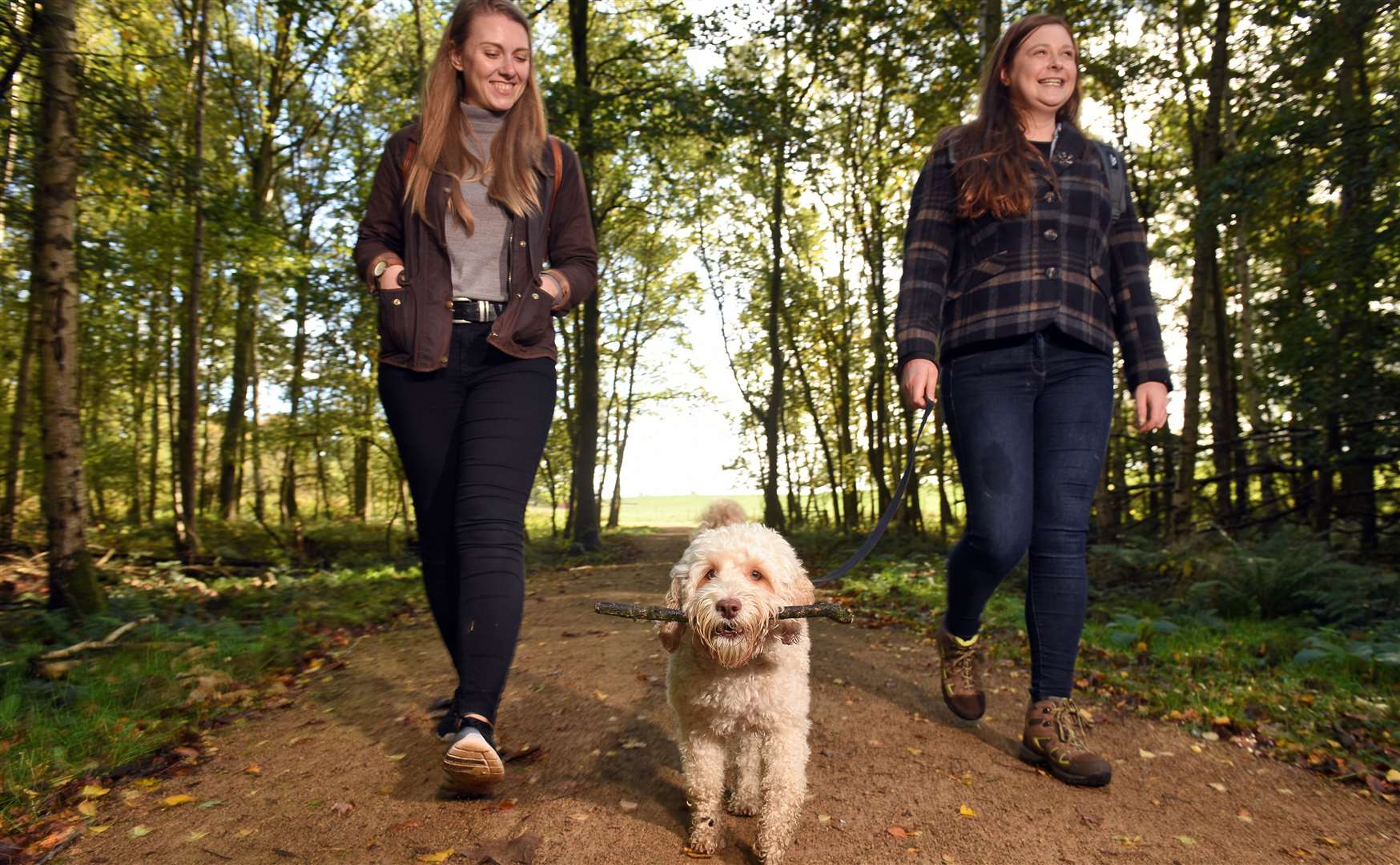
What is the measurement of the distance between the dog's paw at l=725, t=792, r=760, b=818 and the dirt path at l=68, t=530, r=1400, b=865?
1.3 inches

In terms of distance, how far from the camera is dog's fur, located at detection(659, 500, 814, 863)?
7.75 ft

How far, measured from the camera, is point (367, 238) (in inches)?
117

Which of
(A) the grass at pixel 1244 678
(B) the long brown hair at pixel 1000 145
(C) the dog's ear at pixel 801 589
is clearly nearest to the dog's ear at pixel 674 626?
(C) the dog's ear at pixel 801 589

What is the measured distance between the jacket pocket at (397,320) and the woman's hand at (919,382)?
5.96 feet

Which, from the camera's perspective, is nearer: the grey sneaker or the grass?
the grey sneaker

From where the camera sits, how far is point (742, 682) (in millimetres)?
2447

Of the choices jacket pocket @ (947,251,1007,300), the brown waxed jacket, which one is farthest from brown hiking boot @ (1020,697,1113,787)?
the brown waxed jacket

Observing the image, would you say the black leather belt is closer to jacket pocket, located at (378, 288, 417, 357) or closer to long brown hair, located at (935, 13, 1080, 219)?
jacket pocket, located at (378, 288, 417, 357)

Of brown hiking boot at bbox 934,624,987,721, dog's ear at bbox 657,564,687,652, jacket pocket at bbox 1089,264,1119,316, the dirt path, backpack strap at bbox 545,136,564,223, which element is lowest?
the dirt path

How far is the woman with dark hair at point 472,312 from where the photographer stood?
2.77 meters

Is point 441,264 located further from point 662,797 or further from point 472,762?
point 662,797

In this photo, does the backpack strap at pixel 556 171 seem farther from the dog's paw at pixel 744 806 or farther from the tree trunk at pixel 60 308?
the tree trunk at pixel 60 308

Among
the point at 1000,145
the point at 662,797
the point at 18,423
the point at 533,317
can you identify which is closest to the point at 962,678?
the point at 662,797

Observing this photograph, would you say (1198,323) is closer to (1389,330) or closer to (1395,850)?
(1389,330)
